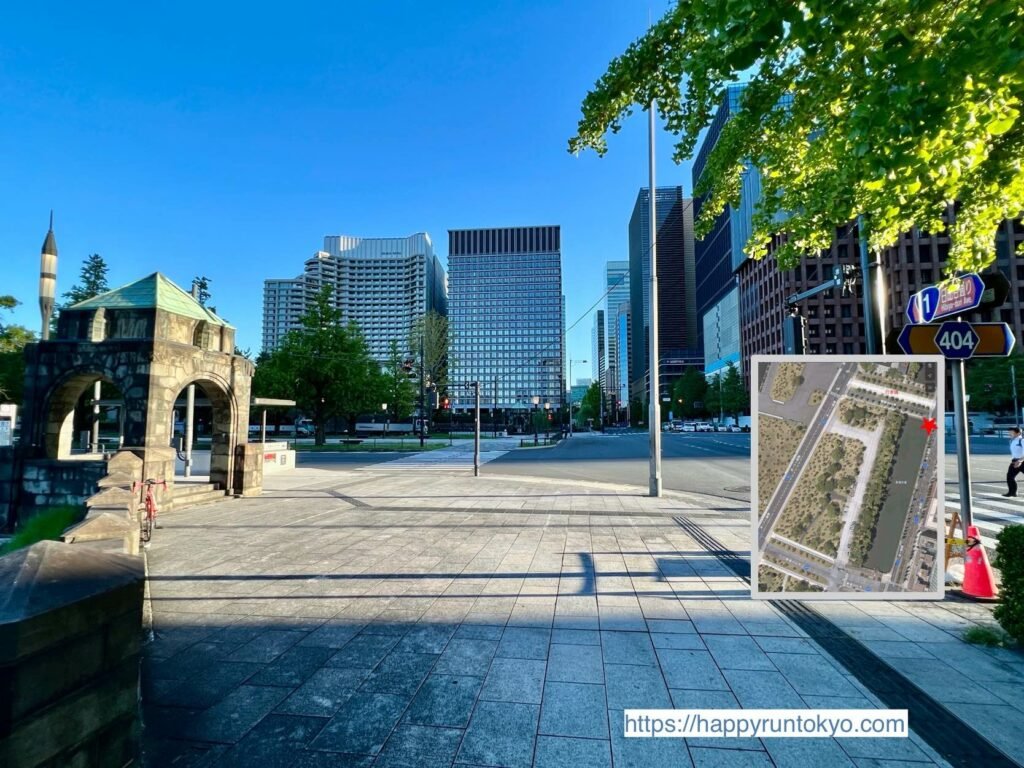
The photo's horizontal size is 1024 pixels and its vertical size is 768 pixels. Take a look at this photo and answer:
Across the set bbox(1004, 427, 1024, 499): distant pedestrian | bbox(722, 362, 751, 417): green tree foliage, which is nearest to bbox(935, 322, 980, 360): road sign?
bbox(1004, 427, 1024, 499): distant pedestrian

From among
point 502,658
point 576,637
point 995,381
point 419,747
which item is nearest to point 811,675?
point 576,637

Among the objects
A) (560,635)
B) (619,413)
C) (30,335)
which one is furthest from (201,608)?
(619,413)

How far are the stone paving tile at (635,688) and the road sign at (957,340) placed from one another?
13.5 ft

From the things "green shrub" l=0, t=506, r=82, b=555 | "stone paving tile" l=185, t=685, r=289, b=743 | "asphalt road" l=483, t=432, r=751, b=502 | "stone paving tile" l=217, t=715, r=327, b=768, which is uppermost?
"green shrub" l=0, t=506, r=82, b=555

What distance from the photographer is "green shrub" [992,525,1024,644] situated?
3.68m

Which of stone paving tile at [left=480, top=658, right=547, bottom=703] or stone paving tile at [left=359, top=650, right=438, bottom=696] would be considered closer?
stone paving tile at [left=480, top=658, right=547, bottom=703]

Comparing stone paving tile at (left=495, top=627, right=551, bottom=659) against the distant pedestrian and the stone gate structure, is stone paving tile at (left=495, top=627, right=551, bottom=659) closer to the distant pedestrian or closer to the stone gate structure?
the stone gate structure

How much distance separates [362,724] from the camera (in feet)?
9.13

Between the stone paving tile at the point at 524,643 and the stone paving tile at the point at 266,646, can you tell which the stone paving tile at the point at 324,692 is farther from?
the stone paving tile at the point at 524,643

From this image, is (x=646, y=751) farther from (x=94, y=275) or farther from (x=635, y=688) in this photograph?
(x=94, y=275)

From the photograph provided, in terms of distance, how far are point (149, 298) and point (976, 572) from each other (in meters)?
15.7

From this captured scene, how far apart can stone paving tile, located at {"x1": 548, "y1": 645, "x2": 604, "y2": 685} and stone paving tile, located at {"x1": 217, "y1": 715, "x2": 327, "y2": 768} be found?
1628 mm

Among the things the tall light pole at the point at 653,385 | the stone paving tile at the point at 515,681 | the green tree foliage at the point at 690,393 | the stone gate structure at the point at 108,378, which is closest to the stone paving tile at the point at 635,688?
the stone paving tile at the point at 515,681

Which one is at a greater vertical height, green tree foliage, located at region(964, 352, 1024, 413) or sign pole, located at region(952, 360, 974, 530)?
green tree foliage, located at region(964, 352, 1024, 413)
